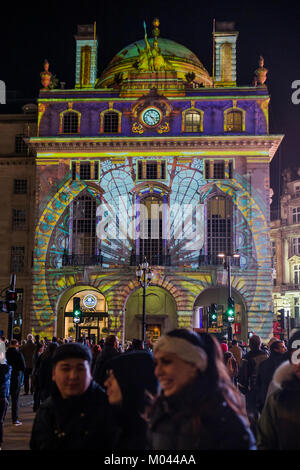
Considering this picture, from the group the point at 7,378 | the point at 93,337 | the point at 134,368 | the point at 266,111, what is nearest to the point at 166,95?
the point at 266,111

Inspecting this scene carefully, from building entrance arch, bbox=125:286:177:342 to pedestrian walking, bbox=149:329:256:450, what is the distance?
1685 inches

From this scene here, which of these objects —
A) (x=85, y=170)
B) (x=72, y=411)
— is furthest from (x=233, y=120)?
(x=72, y=411)

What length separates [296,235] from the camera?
70188 millimetres

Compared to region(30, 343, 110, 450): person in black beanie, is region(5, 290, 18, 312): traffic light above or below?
above

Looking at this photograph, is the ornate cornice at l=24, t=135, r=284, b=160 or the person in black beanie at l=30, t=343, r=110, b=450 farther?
the ornate cornice at l=24, t=135, r=284, b=160

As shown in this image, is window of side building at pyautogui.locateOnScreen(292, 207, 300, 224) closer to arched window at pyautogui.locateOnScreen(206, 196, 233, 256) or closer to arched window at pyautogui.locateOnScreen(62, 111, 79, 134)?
arched window at pyautogui.locateOnScreen(206, 196, 233, 256)

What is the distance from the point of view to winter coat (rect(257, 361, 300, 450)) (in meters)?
5.17

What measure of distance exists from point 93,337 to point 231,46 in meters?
27.0

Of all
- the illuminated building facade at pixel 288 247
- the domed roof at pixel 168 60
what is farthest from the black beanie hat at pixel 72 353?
the illuminated building facade at pixel 288 247

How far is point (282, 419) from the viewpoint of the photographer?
17.2 ft

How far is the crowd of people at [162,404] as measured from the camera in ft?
13.3

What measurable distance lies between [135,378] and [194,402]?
109cm

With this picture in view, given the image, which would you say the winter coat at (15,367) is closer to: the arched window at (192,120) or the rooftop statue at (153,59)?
the arched window at (192,120)
